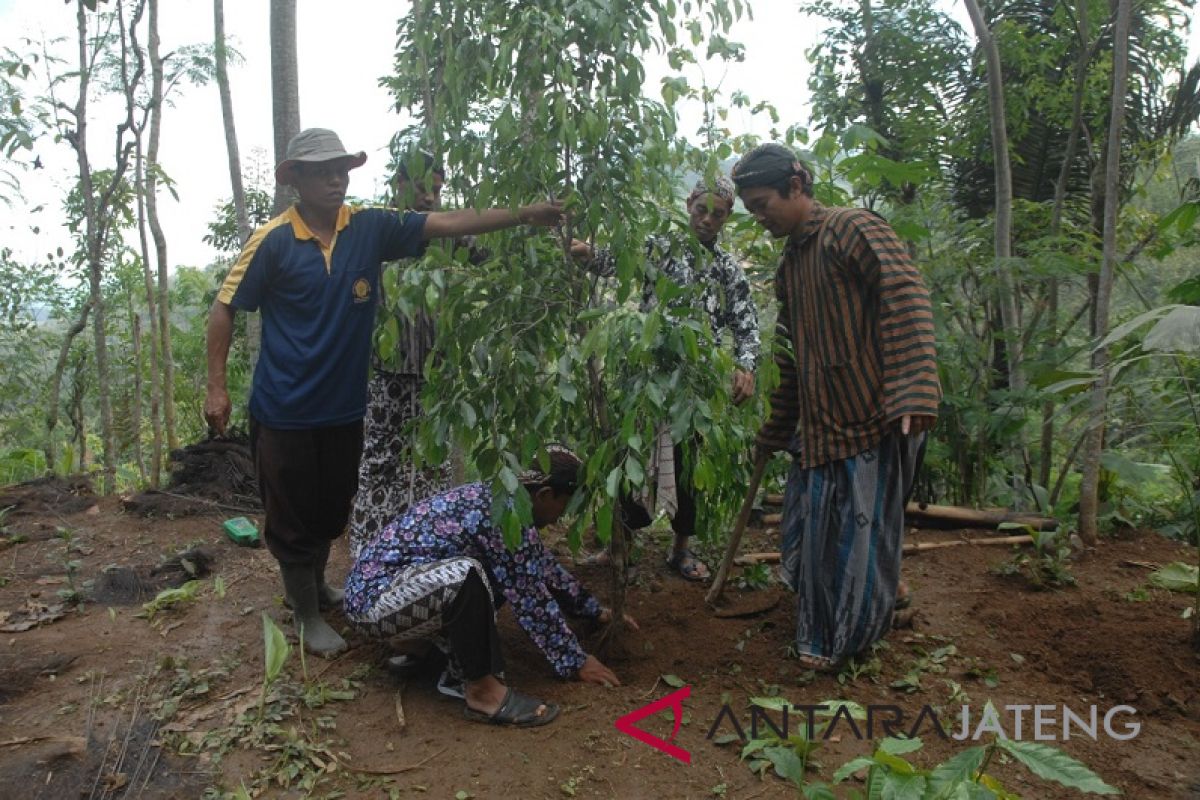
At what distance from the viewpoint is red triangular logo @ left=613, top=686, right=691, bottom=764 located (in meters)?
2.33

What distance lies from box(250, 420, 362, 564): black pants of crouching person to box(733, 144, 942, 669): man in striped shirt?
60.5 inches

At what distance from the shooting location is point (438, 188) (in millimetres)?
3301

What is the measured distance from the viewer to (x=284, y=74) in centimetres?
434

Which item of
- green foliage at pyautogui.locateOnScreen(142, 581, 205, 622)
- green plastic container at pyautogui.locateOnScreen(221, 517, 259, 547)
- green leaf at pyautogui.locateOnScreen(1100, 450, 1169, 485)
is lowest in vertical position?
green foliage at pyautogui.locateOnScreen(142, 581, 205, 622)

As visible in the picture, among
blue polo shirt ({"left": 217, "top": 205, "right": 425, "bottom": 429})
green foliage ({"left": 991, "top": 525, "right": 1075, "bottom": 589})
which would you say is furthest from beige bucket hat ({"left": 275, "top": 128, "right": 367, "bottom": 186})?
green foliage ({"left": 991, "top": 525, "right": 1075, "bottom": 589})

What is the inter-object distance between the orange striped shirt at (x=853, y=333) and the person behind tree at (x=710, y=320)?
349 mm

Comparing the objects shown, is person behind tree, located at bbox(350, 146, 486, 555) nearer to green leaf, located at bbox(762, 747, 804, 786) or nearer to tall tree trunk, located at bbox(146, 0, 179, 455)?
green leaf, located at bbox(762, 747, 804, 786)

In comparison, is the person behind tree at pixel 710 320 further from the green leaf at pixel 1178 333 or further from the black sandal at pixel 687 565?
the green leaf at pixel 1178 333

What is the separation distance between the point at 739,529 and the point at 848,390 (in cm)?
75

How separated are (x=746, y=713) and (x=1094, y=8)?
191 inches

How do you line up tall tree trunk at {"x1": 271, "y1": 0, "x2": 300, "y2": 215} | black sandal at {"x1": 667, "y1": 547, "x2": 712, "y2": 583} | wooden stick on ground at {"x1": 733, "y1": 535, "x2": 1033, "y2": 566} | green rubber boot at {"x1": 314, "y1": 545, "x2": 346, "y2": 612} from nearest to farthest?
green rubber boot at {"x1": 314, "y1": 545, "x2": 346, "y2": 612} < black sandal at {"x1": 667, "y1": 547, "x2": 712, "y2": 583} < wooden stick on ground at {"x1": 733, "y1": 535, "x2": 1033, "y2": 566} < tall tree trunk at {"x1": 271, "y1": 0, "x2": 300, "y2": 215}

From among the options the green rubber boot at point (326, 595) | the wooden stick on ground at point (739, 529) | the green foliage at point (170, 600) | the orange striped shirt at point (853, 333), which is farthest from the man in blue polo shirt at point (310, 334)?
the wooden stick on ground at point (739, 529)

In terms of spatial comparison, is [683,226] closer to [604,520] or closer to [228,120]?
[604,520]

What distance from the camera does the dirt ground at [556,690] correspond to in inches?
87.3
